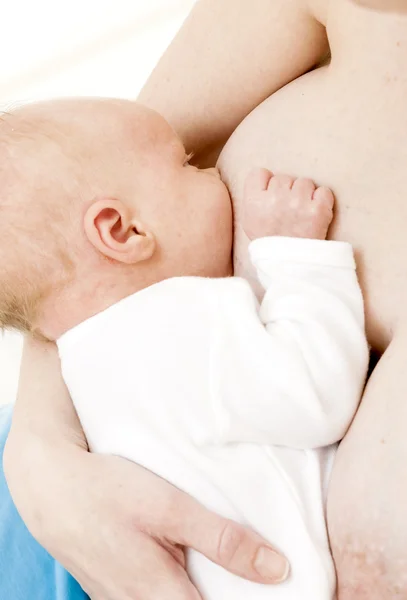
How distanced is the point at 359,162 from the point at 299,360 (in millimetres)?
254

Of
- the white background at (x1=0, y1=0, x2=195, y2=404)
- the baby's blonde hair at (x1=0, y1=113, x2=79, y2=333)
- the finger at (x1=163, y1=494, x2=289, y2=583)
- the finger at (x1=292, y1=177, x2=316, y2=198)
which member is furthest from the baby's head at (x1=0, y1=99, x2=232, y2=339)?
the white background at (x1=0, y1=0, x2=195, y2=404)

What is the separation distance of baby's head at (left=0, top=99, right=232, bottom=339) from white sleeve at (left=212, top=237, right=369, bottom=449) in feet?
0.44

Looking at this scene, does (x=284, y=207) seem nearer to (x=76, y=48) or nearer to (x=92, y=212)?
(x=92, y=212)

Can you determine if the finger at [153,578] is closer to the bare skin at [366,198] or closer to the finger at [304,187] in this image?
the bare skin at [366,198]

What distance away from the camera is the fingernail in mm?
695

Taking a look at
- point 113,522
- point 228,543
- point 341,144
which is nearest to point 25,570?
point 113,522

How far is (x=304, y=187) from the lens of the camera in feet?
2.74

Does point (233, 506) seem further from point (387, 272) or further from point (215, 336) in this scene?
point (387, 272)

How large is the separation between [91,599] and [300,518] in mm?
364

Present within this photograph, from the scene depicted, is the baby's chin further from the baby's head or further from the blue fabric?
the blue fabric

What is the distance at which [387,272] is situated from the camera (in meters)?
0.77

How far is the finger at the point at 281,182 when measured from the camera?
0.85 m

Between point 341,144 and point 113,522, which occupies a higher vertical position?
point 341,144

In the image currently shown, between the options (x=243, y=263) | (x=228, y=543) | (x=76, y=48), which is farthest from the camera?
(x=76, y=48)
